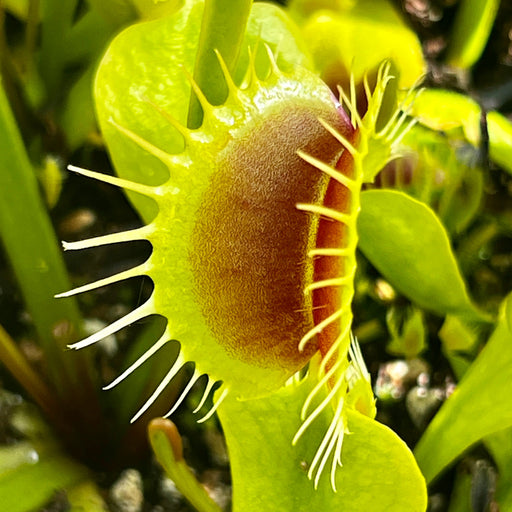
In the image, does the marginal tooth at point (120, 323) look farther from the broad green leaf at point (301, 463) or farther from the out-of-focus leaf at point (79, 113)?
the out-of-focus leaf at point (79, 113)

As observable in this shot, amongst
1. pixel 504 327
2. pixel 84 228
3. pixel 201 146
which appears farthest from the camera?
pixel 84 228

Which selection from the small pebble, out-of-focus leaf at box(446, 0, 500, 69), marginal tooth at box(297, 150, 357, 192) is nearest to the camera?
marginal tooth at box(297, 150, 357, 192)

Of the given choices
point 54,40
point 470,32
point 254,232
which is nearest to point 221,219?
point 254,232

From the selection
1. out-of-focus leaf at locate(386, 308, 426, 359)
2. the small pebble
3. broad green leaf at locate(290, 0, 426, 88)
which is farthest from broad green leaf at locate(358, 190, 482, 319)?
the small pebble

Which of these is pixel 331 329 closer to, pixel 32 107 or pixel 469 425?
pixel 469 425

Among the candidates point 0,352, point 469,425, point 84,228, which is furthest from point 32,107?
point 469,425

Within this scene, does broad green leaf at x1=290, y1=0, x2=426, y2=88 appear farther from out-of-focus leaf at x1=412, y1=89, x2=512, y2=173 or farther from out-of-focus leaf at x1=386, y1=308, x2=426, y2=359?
out-of-focus leaf at x1=386, y1=308, x2=426, y2=359

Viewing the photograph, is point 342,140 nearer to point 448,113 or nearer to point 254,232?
point 254,232
